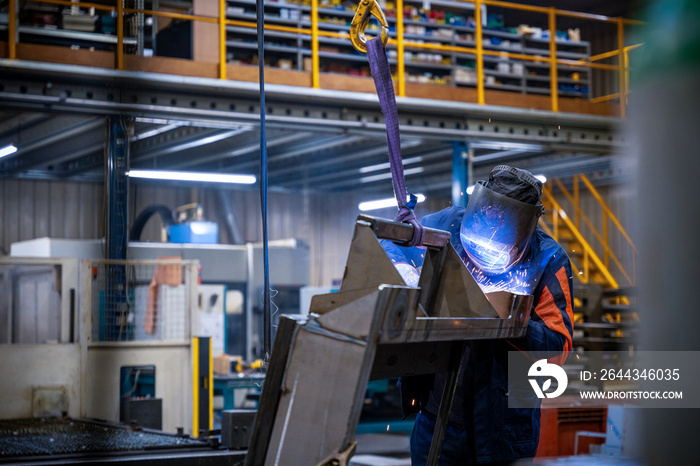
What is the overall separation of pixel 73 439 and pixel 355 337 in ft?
8.38

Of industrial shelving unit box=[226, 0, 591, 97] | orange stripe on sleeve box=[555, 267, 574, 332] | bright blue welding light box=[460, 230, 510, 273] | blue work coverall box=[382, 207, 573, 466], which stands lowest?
blue work coverall box=[382, 207, 573, 466]

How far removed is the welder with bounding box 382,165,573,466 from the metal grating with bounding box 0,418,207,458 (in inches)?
56.6

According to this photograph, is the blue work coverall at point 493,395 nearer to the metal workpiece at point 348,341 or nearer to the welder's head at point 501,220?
the welder's head at point 501,220

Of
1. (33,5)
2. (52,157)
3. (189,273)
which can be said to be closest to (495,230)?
(189,273)

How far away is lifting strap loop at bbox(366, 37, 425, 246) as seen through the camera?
1313mm

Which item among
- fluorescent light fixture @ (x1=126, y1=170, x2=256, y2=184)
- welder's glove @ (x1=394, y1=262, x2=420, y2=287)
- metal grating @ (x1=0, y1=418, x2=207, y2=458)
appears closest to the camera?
welder's glove @ (x1=394, y1=262, x2=420, y2=287)

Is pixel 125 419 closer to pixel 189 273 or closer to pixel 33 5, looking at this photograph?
pixel 189 273

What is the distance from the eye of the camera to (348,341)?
3.71 feet

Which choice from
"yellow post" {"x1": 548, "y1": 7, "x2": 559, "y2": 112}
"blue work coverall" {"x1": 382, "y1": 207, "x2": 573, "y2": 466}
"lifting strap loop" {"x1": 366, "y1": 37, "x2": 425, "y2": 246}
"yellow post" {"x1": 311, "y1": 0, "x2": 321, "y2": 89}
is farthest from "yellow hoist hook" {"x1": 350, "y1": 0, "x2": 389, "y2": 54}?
"yellow post" {"x1": 548, "y1": 7, "x2": 559, "y2": 112}

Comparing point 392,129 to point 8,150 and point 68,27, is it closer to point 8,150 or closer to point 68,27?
point 68,27

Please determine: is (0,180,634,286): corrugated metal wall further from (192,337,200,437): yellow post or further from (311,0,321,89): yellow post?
(192,337,200,437): yellow post

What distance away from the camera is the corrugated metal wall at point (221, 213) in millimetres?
13414

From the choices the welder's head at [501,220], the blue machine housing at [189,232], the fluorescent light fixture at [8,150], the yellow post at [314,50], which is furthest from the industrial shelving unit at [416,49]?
the welder's head at [501,220]

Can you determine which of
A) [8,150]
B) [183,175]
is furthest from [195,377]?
[8,150]
